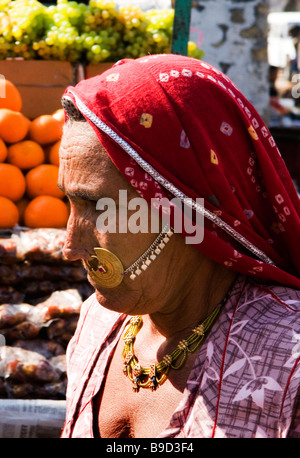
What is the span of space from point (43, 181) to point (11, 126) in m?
0.34

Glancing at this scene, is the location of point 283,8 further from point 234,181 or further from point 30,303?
point 234,181

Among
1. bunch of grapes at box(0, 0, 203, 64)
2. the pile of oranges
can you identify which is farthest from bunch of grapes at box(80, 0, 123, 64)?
the pile of oranges

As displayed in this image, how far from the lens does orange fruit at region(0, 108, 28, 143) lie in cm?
332

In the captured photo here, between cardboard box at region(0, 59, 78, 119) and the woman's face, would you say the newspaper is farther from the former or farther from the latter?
cardboard box at region(0, 59, 78, 119)

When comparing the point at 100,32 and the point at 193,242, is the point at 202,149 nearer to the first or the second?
the point at 193,242

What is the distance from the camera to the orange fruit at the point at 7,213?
3.21m

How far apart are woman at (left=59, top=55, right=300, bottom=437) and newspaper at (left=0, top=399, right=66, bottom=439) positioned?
0.95 meters

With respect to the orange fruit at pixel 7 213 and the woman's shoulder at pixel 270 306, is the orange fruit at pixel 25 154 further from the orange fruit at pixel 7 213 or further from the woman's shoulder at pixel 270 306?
the woman's shoulder at pixel 270 306

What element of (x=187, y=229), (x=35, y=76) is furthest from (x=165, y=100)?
(x=35, y=76)

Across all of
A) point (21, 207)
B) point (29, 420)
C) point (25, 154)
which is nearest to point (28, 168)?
point (25, 154)

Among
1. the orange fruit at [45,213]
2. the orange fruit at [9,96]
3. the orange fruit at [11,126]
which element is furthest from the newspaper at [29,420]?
the orange fruit at [9,96]

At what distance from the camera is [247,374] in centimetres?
135

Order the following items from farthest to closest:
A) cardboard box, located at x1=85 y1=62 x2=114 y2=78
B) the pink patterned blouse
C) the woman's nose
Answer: cardboard box, located at x1=85 y1=62 x2=114 y2=78, the woman's nose, the pink patterned blouse

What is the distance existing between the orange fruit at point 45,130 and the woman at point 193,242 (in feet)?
6.45
